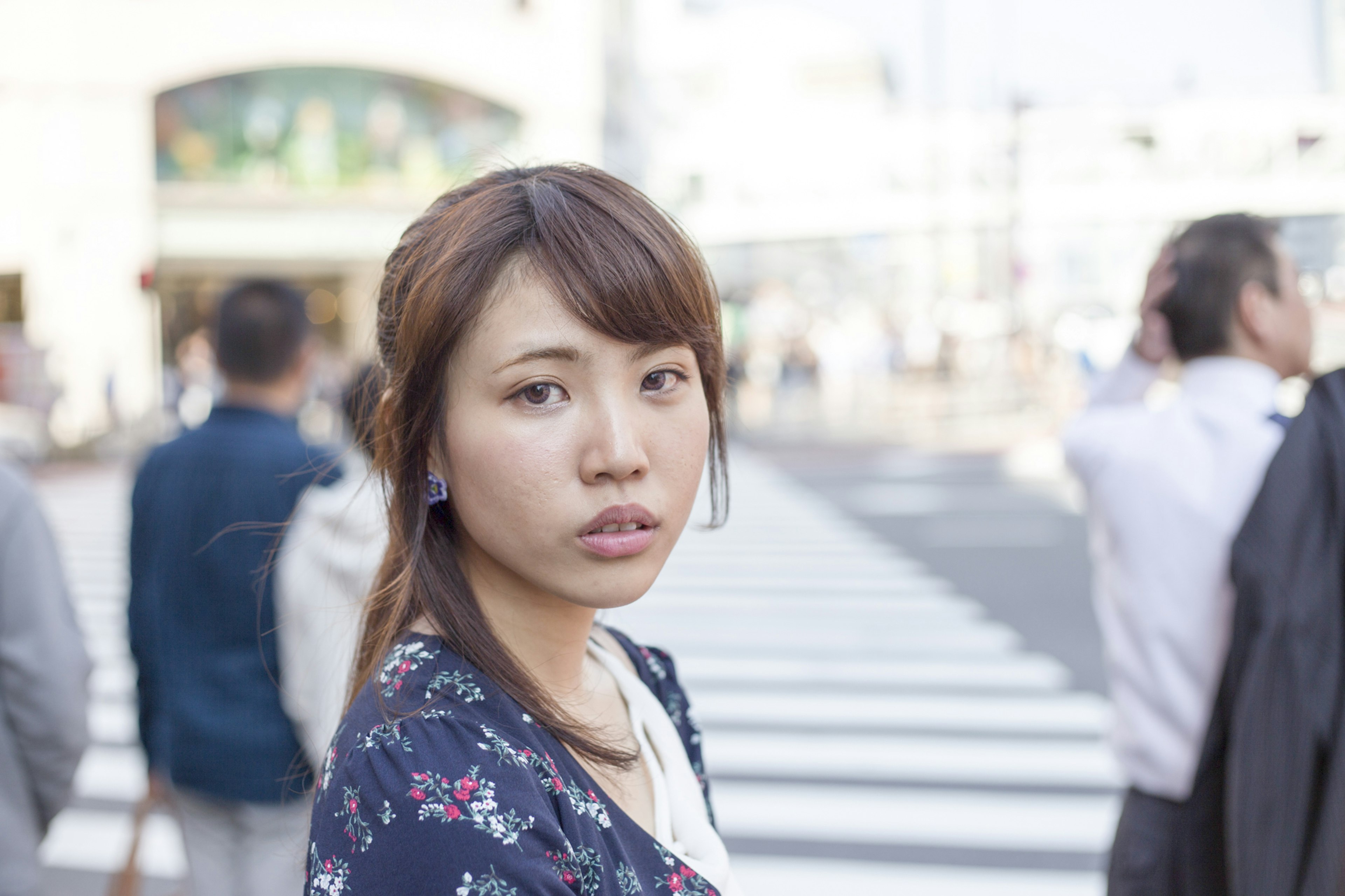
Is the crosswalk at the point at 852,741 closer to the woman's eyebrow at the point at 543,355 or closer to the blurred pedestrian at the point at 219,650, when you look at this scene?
the woman's eyebrow at the point at 543,355

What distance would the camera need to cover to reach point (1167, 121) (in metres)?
32.2

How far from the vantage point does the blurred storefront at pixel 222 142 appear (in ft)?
79.7

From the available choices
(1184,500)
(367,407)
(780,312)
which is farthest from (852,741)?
(780,312)

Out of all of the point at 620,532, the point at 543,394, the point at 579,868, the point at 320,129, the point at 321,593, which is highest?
the point at 320,129

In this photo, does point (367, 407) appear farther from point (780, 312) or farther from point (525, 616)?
point (780, 312)

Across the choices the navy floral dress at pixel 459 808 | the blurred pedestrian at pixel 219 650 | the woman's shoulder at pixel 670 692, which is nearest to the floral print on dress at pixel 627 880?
the navy floral dress at pixel 459 808

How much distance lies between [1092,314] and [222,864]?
2505cm

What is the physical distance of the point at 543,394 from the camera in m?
1.21

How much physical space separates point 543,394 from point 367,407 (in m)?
0.55

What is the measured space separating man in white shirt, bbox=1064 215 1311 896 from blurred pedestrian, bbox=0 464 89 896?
2219mm

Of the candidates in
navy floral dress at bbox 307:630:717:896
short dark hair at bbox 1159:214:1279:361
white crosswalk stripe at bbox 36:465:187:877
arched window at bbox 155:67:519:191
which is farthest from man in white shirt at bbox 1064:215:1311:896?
arched window at bbox 155:67:519:191

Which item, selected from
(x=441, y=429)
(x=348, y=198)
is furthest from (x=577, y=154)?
(x=441, y=429)

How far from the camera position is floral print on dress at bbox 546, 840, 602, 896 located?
42.3 inches

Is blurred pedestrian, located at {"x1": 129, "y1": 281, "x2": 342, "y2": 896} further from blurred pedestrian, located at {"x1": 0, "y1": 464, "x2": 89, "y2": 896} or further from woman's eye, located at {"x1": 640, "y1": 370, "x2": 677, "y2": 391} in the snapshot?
woman's eye, located at {"x1": 640, "y1": 370, "x2": 677, "y2": 391}
